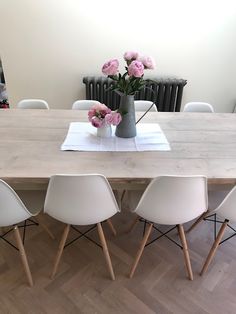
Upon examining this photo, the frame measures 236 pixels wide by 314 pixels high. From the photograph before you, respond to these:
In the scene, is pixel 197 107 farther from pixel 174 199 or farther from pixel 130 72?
pixel 174 199

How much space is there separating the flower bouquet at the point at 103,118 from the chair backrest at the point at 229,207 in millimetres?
740

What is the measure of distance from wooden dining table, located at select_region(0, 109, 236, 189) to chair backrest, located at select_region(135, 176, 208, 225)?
0.08 m

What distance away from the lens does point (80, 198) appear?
4.00 ft

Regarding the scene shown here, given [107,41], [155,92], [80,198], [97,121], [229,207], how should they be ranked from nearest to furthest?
[80,198]
[229,207]
[97,121]
[107,41]
[155,92]

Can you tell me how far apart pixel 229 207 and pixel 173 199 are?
1.13 feet

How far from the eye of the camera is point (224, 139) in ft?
5.62

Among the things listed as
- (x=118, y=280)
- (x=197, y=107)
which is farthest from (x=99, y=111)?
(x=197, y=107)

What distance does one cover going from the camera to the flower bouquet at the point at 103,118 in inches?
60.3

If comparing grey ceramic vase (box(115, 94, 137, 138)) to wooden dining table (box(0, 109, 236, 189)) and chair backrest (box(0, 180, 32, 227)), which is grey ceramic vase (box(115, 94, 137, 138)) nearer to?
wooden dining table (box(0, 109, 236, 189))

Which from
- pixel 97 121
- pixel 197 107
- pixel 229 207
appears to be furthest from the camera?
pixel 197 107

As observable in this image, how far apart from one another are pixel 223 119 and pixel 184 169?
0.96 metres

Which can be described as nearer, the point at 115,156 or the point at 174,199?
the point at 174,199

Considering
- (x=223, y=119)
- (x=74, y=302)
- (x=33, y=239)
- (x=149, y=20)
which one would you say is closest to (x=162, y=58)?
(x=149, y=20)

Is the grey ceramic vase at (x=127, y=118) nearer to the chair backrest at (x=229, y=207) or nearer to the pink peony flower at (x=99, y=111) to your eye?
the pink peony flower at (x=99, y=111)
